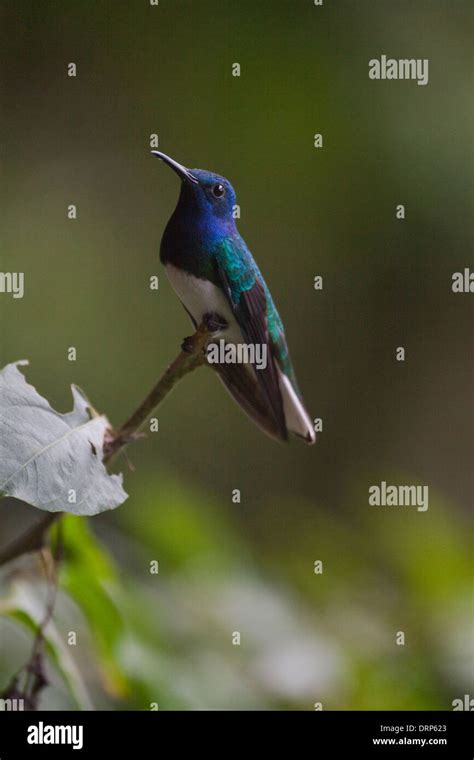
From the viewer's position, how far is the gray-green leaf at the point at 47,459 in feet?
3.99

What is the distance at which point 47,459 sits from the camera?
127 cm

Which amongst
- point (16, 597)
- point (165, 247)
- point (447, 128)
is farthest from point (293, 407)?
point (447, 128)

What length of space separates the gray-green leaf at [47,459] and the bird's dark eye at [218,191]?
1.06 metres

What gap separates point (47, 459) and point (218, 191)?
122 cm

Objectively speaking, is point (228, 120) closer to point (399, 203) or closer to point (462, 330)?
point (399, 203)
